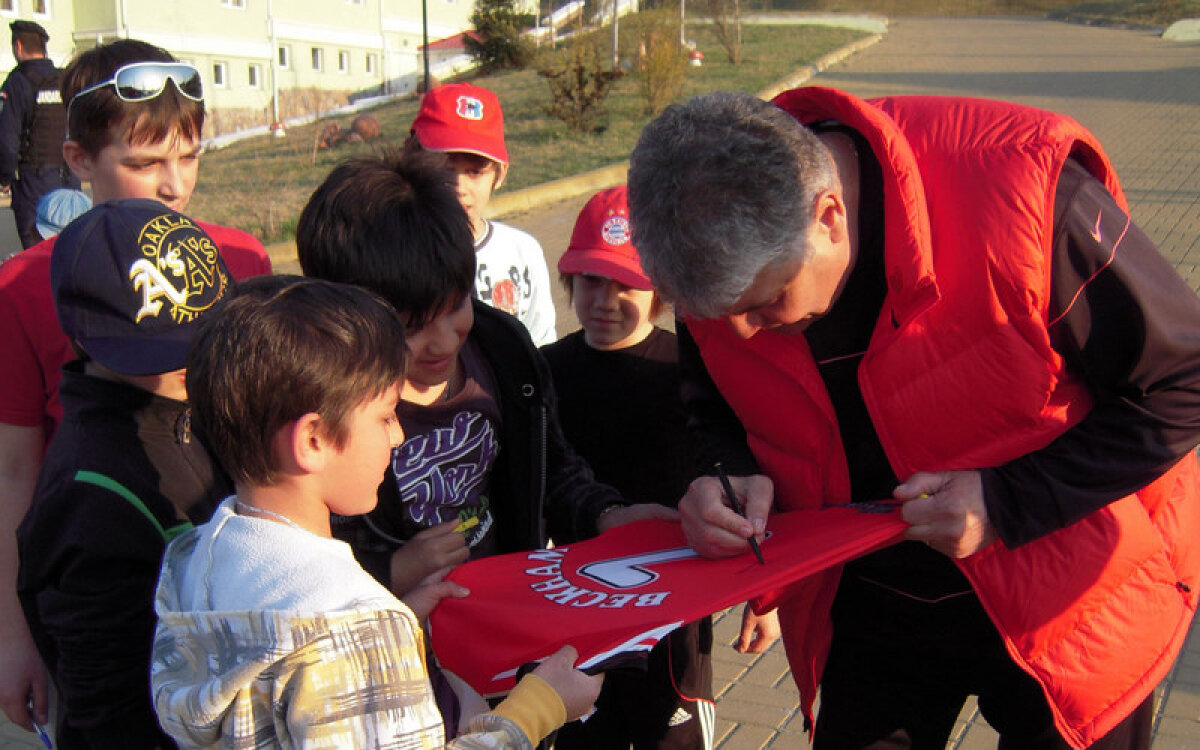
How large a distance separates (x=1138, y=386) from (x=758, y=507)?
77 cm

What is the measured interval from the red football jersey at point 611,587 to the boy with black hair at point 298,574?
129 millimetres

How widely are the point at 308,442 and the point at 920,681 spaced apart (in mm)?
1525

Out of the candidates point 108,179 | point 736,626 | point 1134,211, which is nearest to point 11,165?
point 108,179

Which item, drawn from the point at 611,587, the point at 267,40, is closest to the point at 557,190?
the point at 611,587

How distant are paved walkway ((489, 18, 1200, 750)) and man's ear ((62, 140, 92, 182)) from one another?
272 centimetres

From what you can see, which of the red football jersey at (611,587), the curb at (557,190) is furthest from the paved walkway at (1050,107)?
the red football jersey at (611,587)

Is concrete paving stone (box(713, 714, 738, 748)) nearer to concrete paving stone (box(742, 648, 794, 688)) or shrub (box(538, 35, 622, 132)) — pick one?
concrete paving stone (box(742, 648, 794, 688))

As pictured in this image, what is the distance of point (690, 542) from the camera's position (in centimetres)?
230

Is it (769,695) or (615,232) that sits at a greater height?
(615,232)

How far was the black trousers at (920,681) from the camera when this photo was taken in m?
2.20

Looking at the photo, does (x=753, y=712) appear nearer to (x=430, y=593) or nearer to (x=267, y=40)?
(x=430, y=593)

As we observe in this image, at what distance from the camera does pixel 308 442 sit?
170 centimetres

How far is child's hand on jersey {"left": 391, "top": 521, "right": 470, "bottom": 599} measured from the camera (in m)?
2.18

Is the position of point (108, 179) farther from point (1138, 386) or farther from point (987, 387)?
point (1138, 386)
